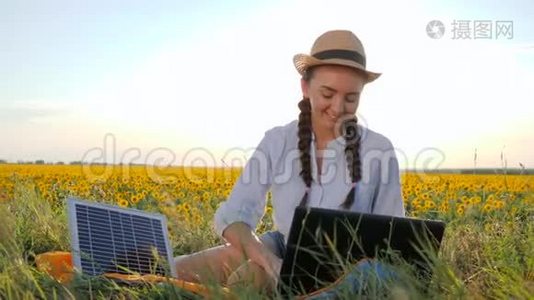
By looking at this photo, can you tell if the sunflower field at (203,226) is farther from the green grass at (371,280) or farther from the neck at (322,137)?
the neck at (322,137)

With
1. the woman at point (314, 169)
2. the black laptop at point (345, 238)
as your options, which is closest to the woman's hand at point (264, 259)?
the woman at point (314, 169)

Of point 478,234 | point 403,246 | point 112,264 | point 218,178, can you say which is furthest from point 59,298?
point 218,178

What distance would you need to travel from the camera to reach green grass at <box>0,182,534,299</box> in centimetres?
265

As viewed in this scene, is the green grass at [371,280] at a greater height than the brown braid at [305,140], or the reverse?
the brown braid at [305,140]

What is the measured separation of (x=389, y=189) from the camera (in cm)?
423

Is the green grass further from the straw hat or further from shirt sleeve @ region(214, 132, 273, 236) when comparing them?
the straw hat

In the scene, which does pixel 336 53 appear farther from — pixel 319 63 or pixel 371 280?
pixel 371 280

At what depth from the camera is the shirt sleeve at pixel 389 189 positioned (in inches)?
165

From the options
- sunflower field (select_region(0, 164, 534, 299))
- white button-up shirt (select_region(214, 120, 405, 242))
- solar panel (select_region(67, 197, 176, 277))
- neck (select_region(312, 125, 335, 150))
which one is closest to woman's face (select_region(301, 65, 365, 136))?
neck (select_region(312, 125, 335, 150))

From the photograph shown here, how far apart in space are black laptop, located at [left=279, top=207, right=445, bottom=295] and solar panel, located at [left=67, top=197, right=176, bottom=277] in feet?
2.35

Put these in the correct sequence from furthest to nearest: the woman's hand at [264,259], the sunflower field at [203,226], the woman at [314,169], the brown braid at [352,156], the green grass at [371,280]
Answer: the brown braid at [352,156]
the woman at [314,169]
the woman's hand at [264,259]
the sunflower field at [203,226]
the green grass at [371,280]

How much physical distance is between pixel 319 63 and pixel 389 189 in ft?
2.45

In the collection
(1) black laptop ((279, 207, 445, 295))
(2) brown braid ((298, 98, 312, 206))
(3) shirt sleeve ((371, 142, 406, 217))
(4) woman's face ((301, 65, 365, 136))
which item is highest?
(4) woman's face ((301, 65, 365, 136))

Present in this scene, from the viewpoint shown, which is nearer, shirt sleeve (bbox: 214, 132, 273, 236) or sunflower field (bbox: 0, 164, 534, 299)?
sunflower field (bbox: 0, 164, 534, 299)
